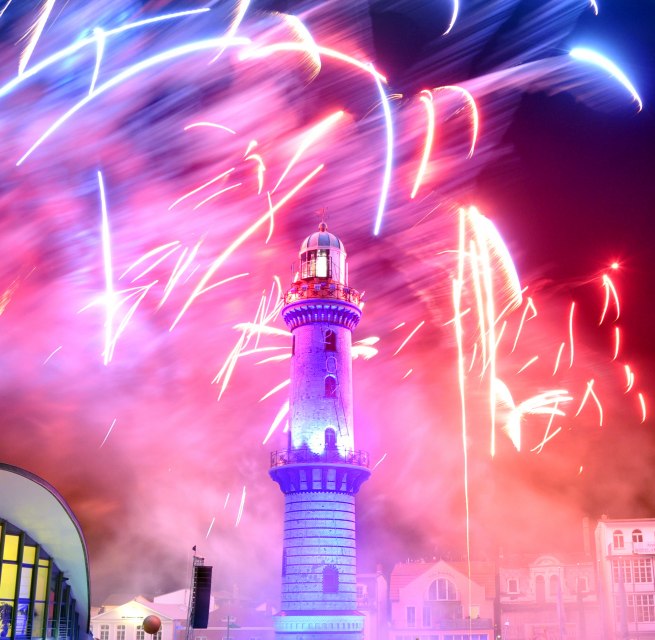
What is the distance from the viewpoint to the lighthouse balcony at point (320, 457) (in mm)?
48656

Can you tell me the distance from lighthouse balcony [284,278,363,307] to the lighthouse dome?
912mm

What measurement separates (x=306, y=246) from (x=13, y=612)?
3090 cm

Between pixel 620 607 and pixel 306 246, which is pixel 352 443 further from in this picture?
pixel 620 607

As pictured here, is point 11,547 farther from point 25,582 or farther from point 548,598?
point 548,598

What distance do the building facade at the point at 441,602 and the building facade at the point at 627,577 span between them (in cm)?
1118

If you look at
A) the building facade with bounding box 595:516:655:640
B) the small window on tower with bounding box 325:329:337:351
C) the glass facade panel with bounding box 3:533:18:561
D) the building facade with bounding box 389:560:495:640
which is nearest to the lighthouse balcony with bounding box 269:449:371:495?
the small window on tower with bounding box 325:329:337:351

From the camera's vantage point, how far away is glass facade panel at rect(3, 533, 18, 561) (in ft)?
102

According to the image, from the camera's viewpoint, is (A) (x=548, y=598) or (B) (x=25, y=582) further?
(A) (x=548, y=598)

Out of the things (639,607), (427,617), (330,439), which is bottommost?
(427,617)

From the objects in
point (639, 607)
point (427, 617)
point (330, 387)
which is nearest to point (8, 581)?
point (330, 387)

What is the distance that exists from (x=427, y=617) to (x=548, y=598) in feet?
40.5

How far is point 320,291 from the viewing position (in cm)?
5156

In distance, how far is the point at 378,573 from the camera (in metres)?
86.3

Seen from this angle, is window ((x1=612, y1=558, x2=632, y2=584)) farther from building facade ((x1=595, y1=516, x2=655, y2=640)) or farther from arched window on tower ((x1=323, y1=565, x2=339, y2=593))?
arched window on tower ((x1=323, y1=565, x2=339, y2=593))
